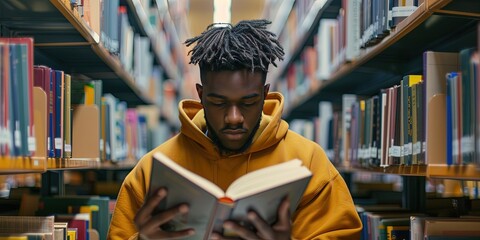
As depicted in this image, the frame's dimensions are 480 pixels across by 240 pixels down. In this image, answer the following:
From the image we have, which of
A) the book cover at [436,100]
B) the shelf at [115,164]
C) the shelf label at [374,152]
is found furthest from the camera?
the shelf at [115,164]

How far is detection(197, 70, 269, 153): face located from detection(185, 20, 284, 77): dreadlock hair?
2 cm

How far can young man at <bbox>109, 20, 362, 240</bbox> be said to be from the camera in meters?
1.69

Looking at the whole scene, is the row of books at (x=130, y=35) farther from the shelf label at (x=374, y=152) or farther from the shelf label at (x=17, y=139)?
the shelf label at (x=374, y=152)

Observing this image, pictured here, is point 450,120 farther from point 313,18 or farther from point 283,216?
point 313,18

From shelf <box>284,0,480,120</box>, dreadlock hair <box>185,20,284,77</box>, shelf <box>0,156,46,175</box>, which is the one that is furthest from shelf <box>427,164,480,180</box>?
shelf <box>0,156,46,175</box>

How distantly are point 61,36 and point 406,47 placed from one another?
1228mm

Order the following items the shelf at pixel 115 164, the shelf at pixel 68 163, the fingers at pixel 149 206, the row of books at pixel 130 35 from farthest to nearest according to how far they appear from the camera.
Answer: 1. the shelf at pixel 115 164
2. the row of books at pixel 130 35
3. the shelf at pixel 68 163
4. the fingers at pixel 149 206

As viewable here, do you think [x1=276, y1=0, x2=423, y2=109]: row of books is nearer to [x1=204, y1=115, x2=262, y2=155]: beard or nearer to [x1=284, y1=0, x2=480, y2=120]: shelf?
[x1=284, y1=0, x2=480, y2=120]: shelf

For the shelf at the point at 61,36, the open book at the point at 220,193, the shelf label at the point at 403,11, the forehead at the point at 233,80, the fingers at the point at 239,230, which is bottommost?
the fingers at the point at 239,230

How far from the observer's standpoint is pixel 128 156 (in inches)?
157

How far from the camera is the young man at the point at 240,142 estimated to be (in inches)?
66.7

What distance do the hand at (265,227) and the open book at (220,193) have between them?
1cm

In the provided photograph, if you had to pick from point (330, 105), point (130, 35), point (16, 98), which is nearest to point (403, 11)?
point (16, 98)

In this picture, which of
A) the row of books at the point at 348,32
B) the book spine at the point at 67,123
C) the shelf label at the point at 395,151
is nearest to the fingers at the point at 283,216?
the shelf label at the point at 395,151
